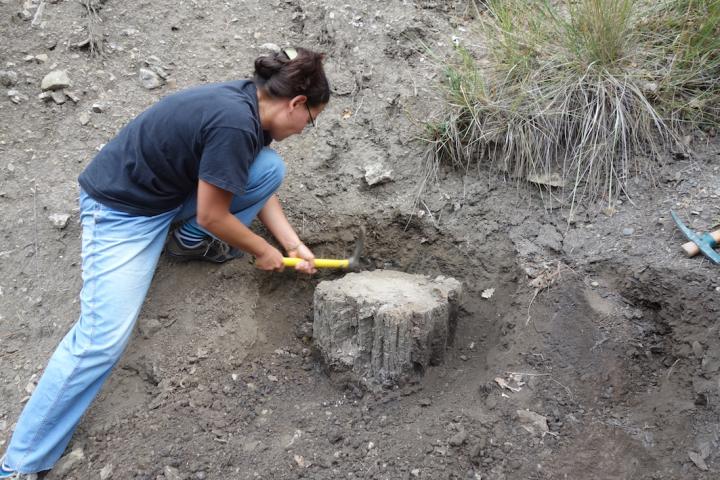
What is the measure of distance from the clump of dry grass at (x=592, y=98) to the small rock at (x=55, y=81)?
195cm

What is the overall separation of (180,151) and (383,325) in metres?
0.98

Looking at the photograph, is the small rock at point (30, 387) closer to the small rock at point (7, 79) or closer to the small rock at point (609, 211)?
the small rock at point (7, 79)

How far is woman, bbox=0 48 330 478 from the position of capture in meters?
2.11

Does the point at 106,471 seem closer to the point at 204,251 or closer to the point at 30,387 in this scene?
the point at 30,387

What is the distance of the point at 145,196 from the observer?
2322mm

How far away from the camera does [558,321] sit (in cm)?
255

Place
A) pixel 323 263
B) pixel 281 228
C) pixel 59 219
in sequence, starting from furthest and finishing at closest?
pixel 59 219, pixel 281 228, pixel 323 263

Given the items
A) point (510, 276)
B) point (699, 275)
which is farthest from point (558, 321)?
point (699, 275)

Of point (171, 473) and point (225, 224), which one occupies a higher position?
point (225, 224)

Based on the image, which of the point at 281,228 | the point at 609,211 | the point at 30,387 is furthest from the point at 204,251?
the point at 609,211

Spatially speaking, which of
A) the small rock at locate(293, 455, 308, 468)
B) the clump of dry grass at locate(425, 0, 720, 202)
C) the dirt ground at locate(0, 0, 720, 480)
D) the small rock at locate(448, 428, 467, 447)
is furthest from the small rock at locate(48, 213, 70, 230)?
the small rock at locate(448, 428, 467, 447)

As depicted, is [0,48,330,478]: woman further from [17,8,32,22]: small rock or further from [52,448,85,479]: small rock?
[17,8,32,22]: small rock

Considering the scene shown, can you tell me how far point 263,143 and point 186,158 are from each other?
0.36 m

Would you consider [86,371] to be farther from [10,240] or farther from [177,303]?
[10,240]
